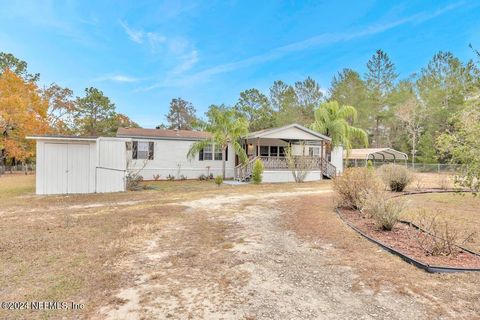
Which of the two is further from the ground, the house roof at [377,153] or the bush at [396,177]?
the house roof at [377,153]

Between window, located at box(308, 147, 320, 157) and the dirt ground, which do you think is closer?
the dirt ground

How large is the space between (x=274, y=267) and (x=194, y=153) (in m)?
14.4

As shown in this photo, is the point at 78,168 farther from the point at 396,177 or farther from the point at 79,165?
the point at 396,177

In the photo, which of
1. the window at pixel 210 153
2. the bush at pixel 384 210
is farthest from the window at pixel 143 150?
the bush at pixel 384 210

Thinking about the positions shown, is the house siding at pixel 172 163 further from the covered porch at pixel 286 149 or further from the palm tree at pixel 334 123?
the palm tree at pixel 334 123

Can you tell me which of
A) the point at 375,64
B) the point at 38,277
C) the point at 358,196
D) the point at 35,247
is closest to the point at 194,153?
the point at 358,196

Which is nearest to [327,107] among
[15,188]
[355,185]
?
[355,185]

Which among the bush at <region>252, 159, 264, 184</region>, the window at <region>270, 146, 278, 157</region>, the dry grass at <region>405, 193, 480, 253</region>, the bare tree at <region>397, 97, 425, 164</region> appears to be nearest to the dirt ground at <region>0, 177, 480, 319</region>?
the dry grass at <region>405, 193, 480, 253</region>

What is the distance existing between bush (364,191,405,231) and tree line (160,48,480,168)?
28.1 meters

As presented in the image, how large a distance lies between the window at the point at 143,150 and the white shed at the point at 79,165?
15.9ft

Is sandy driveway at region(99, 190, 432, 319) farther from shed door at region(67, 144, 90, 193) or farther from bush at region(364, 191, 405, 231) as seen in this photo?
shed door at region(67, 144, 90, 193)

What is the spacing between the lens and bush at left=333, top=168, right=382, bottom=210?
762 centimetres

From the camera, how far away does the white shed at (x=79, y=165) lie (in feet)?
38.7

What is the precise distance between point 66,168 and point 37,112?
16.3 metres
